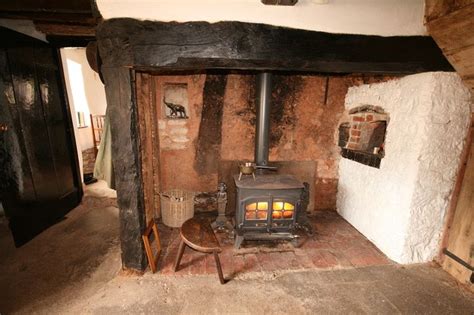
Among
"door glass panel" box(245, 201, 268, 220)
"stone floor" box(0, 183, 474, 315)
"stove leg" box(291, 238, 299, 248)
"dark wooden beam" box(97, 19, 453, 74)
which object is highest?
"dark wooden beam" box(97, 19, 453, 74)

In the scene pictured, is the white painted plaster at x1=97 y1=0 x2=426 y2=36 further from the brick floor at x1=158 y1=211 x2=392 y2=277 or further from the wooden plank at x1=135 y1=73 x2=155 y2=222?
the brick floor at x1=158 y1=211 x2=392 y2=277

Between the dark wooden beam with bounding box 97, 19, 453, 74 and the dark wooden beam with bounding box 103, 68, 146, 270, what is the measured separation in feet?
0.54


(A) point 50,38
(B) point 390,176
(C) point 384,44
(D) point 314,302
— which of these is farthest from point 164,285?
(A) point 50,38

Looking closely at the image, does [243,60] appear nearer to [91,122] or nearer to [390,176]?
[390,176]

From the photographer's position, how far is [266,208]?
2631mm

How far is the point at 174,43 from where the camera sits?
178 centimetres

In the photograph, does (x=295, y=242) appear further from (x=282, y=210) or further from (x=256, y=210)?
(x=256, y=210)

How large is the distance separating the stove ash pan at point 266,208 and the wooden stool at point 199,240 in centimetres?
47

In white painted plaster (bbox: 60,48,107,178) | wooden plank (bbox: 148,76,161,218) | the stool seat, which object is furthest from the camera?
white painted plaster (bbox: 60,48,107,178)

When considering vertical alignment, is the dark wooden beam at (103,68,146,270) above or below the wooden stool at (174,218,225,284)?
above

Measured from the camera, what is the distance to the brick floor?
2361 mm

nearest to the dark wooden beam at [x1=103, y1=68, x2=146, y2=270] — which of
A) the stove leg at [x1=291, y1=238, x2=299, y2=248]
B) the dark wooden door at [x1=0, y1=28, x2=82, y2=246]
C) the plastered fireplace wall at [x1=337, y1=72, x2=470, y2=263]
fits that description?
the dark wooden door at [x1=0, y1=28, x2=82, y2=246]

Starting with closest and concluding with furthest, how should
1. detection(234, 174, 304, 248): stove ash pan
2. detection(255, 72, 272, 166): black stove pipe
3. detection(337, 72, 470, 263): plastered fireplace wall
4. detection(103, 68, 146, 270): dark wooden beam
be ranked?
detection(103, 68, 146, 270): dark wooden beam
detection(337, 72, 470, 263): plastered fireplace wall
detection(234, 174, 304, 248): stove ash pan
detection(255, 72, 272, 166): black stove pipe

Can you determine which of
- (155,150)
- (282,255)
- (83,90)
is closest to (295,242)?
(282,255)
